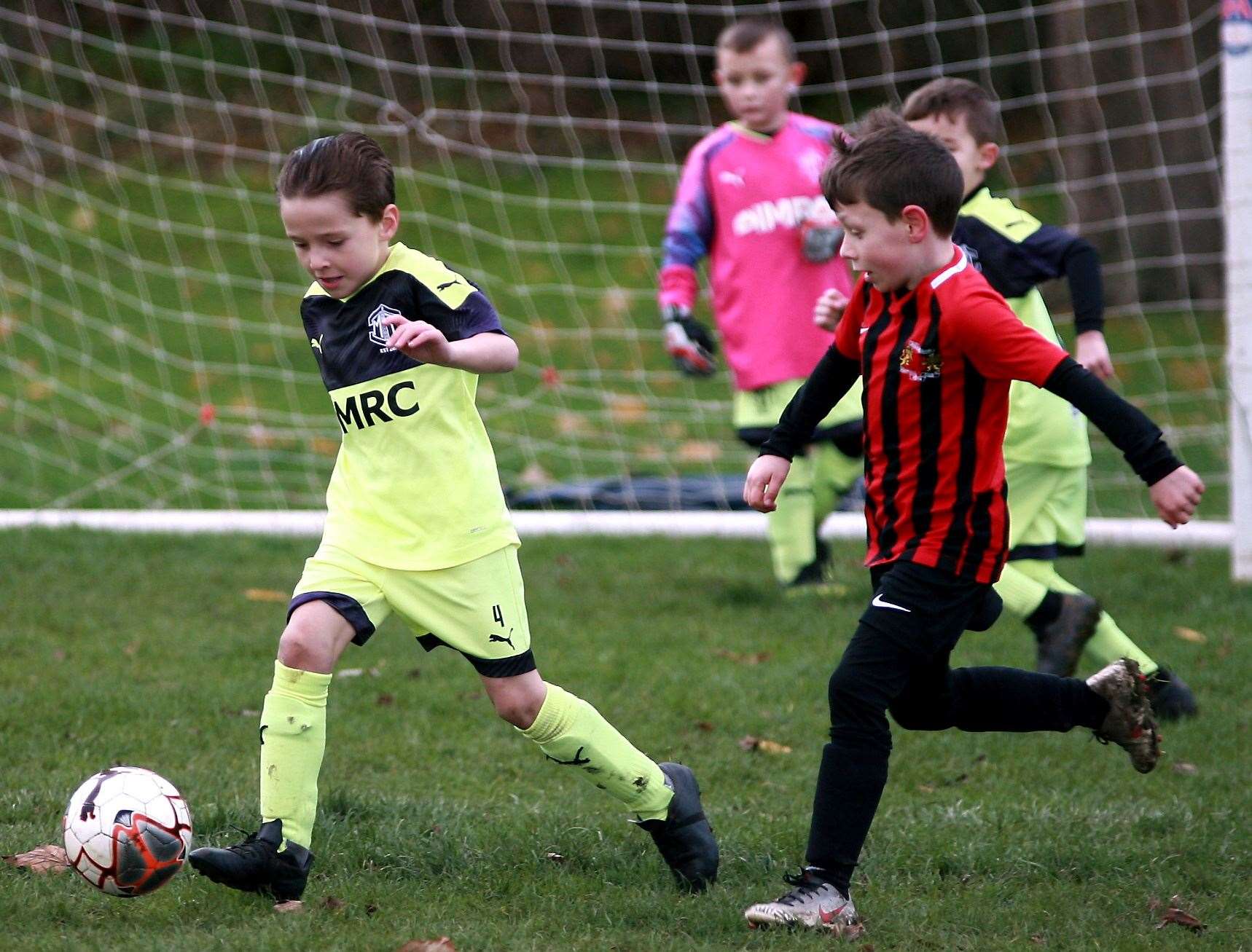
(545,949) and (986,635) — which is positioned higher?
(545,949)

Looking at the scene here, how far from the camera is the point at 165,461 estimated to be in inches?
336

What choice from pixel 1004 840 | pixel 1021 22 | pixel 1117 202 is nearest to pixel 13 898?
pixel 1004 840

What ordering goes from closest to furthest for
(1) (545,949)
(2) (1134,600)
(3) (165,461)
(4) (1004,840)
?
(1) (545,949), (4) (1004,840), (2) (1134,600), (3) (165,461)

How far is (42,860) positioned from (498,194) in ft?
25.9

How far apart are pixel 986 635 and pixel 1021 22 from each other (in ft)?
29.0

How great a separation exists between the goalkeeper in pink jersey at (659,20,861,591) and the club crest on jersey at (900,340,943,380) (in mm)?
2829

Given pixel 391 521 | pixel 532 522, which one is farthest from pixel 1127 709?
pixel 532 522

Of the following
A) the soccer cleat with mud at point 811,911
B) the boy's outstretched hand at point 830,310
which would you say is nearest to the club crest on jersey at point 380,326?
the soccer cleat with mud at point 811,911

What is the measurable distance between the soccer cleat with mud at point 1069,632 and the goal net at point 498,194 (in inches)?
145

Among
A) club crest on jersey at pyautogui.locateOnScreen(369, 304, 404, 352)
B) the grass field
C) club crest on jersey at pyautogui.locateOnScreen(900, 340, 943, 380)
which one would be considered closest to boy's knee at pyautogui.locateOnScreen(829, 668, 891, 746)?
the grass field

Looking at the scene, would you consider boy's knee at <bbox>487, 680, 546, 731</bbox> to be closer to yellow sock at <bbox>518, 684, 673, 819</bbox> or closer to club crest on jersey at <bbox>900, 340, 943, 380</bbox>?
yellow sock at <bbox>518, 684, 673, 819</bbox>

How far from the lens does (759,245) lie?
20.2 feet

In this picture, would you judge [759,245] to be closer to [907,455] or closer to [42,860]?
[907,455]

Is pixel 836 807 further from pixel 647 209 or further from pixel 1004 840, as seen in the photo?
pixel 647 209
